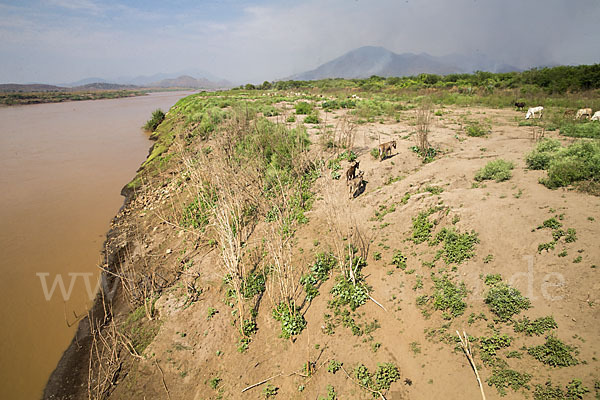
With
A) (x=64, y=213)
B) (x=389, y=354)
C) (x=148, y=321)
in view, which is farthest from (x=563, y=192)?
(x=64, y=213)

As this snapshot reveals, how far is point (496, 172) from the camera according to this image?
667 centimetres

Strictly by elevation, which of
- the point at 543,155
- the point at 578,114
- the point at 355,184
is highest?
the point at 578,114

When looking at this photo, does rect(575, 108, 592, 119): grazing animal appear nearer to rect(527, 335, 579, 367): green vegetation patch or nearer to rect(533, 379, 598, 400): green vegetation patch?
rect(527, 335, 579, 367): green vegetation patch

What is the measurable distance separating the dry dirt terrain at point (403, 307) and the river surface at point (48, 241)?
1.54 meters

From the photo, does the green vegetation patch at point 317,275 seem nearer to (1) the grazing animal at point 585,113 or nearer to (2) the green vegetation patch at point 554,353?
(2) the green vegetation patch at point 554,353

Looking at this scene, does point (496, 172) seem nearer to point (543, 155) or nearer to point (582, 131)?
point (543, 155)

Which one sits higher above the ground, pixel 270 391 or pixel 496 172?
pixel 496 172

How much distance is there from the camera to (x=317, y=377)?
3936mm

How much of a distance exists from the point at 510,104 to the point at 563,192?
1840 cm

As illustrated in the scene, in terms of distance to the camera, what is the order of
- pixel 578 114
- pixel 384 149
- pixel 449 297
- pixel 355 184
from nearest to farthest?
pixel 449 297 → pixel 355 184 → pixel 384 149 → pixel 578 114

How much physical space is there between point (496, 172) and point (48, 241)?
13.4m

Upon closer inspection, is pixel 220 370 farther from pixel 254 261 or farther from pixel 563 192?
pixel 563 192

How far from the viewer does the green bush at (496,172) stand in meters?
6.47

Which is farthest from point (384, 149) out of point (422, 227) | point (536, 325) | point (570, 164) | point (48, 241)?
point (48, 241)
